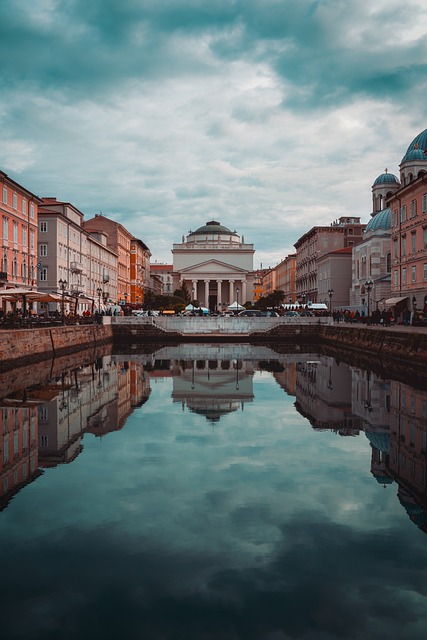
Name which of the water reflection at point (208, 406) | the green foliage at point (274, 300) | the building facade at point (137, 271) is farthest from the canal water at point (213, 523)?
the building facade at point (137, 271)

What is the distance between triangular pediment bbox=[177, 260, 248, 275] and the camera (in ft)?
411

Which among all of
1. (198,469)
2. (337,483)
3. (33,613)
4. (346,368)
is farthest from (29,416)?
(346,368)

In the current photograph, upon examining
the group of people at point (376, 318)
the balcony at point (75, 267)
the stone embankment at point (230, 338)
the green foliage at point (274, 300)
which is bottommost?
the stone embankment at point (230, 338)

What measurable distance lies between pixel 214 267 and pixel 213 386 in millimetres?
102389

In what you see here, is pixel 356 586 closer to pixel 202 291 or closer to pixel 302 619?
pixel 302 619

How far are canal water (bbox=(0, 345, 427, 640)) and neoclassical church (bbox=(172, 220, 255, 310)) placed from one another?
347 feet

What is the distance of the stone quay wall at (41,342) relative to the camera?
1036 inches

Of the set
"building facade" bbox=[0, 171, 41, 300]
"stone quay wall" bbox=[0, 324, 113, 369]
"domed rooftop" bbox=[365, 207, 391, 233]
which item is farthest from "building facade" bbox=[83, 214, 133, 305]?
"stone quay wall" bbox=[0, 324, 113, 369]

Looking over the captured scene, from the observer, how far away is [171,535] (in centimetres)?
Answer: 758

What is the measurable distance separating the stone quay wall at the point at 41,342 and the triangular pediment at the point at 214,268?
77603 millimetres

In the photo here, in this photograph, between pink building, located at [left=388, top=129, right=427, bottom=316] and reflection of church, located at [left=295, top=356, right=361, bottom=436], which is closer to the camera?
reflection of church, located at [left=295, top=356, right=361, bottom=436]

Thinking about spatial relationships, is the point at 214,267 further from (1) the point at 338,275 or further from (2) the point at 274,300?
→ (1) the point at 338,275

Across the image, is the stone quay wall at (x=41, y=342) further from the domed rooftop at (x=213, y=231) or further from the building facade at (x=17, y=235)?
the domed rooftop at (x=213, y=231)

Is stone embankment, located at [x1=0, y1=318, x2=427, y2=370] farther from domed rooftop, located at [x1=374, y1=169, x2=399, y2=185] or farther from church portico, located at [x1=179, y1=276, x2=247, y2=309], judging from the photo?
church portico, located at [x1=179, y1=276, x2=247, y2=309]
